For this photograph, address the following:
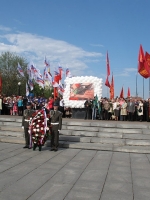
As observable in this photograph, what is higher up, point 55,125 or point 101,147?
point 55,125

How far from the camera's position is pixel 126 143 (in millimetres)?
11344

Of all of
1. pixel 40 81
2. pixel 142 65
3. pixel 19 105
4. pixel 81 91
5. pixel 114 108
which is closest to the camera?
pixel 142 65

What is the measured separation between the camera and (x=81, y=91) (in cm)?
1898

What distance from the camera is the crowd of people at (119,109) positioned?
17438 millimetres

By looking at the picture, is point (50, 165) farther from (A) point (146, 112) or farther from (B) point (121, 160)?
(A) point (146, 112)

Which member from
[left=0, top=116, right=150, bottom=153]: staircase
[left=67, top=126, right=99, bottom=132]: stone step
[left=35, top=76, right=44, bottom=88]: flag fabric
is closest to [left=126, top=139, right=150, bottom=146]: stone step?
[left=0, top=116, right=150, bottom=153]: staircase

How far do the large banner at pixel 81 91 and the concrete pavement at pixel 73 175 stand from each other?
29.4 ft

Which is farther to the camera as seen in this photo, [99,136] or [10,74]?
[10,74]

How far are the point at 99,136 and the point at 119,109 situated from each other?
20.4 ft

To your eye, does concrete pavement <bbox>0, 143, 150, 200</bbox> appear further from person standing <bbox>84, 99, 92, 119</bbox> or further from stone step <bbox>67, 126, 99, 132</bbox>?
person standing <bbox>84, 99, 92, 119</bbox>

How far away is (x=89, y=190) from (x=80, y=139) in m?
6.41

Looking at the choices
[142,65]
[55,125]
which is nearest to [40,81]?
[142,65]

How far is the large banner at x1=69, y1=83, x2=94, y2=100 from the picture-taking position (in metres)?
18.8

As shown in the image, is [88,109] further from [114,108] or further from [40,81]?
[40,81]
